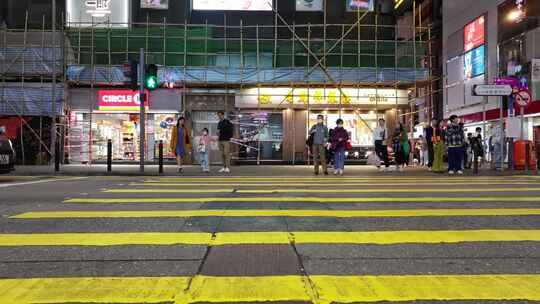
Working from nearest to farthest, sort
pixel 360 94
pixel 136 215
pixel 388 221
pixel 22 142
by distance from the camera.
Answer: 1. pixel 388 221
2. pixel 136 215
3. pixel 22 142
4. pixel 360 94

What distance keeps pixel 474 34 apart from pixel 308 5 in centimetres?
1248

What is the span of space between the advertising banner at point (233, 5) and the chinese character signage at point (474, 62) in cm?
1365

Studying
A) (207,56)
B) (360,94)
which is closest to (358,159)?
(360,94)

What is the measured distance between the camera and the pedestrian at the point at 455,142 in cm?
1445

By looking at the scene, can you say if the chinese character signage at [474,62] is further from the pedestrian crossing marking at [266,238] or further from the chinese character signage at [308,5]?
the pedestrian crossing marking at [266,238]

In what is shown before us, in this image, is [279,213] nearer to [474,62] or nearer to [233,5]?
[233,5]

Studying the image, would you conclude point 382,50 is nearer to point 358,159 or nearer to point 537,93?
point 358,159

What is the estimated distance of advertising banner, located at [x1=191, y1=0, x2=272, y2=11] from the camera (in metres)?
24.4

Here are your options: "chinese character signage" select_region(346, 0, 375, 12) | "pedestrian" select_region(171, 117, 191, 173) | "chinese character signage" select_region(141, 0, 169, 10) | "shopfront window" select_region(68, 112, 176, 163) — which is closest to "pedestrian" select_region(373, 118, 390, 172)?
"pedestrian" select_region(171, 117, 191, 173)

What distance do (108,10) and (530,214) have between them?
70.4 ft

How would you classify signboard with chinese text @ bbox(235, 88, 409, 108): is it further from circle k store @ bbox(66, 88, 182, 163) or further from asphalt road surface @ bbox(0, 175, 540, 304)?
asphalt road surface @ bbox(0, 175, 540, 304)

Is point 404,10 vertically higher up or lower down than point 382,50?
higher up

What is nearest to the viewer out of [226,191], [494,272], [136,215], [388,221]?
[494,272]

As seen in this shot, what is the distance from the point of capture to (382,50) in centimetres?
2245
